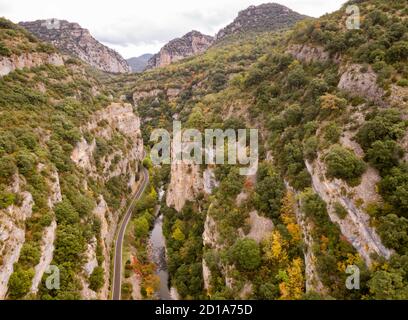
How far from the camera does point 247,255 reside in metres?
43.8

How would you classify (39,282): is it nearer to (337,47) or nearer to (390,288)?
(390,288)

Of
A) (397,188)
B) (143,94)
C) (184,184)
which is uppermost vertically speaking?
(143,94)

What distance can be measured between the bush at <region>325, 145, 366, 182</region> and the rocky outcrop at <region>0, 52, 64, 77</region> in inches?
2933

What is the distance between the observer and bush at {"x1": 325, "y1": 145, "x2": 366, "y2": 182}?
38812 millimetres

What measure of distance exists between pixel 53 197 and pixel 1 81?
115 ft

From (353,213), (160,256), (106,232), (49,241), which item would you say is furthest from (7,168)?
(353,213)

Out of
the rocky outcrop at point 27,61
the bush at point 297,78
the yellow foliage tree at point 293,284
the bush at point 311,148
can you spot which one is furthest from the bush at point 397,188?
the rocky outcrop at point 27,61

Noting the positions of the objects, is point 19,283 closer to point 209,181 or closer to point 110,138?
point 209,181

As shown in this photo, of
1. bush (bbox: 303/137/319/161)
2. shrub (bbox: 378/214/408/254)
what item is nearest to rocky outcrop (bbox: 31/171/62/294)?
bush (bbox: 303/137/319/161)

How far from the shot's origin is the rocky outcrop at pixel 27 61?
221 ft

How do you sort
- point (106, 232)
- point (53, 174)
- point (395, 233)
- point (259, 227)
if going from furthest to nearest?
point (106, 232) < point (53, 174) < point (259, 227) < point (395, 233)

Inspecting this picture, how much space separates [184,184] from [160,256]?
19336mm

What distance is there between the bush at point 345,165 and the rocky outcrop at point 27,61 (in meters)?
74.5
